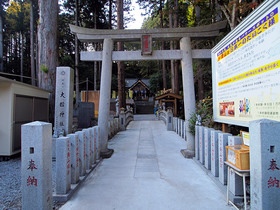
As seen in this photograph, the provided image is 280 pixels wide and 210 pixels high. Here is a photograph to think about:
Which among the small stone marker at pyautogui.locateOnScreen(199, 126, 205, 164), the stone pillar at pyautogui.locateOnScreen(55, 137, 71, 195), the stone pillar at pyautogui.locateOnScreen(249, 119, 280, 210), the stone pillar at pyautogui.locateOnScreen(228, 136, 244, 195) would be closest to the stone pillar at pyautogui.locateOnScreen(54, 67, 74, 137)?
the stone pillar at pyautogui.locateOnScreen(55, 137, 71, 195)

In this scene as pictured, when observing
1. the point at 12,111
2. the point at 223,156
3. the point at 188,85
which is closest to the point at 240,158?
the point at 223,156

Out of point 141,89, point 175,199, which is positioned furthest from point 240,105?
point 141,89

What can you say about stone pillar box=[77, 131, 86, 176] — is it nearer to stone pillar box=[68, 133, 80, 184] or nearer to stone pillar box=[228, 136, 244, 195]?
stone pillar box=[68, 133, 80, 184]

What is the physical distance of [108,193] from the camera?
3729 mm

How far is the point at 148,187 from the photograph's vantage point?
3.97 metres

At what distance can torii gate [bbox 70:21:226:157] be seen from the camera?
6426 mm

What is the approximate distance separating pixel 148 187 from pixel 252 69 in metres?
3.06

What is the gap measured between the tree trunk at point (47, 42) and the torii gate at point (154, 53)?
2.45 m

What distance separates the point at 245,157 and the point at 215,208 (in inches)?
42.1

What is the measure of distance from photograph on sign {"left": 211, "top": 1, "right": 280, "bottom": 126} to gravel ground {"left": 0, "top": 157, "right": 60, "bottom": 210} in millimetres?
3852

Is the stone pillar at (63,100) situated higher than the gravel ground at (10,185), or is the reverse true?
the stone pillar at (63,100)

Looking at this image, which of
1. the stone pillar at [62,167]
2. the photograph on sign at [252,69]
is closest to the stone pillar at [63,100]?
the stone pillar at [62,167]

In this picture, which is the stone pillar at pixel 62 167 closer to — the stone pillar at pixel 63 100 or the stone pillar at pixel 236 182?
the stone pillar at pixel 236 182

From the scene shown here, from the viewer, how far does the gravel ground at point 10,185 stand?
337 centimetres
